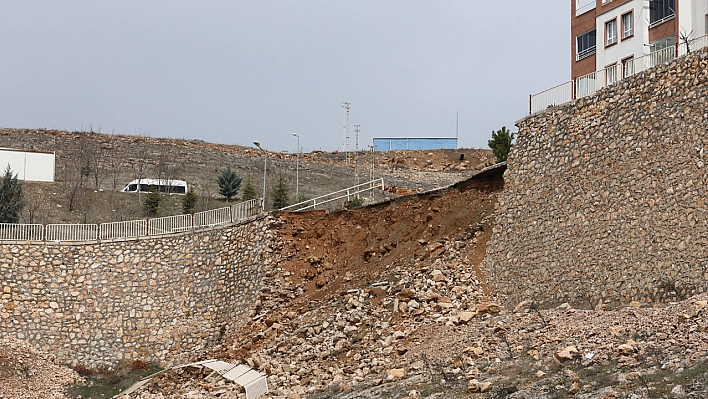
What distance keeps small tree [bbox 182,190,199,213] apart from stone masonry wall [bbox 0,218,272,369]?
1643cm

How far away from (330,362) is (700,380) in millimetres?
12529

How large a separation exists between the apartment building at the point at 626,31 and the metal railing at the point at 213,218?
1274 centimetres

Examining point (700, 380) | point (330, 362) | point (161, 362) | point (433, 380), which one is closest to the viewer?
point (700, 380)

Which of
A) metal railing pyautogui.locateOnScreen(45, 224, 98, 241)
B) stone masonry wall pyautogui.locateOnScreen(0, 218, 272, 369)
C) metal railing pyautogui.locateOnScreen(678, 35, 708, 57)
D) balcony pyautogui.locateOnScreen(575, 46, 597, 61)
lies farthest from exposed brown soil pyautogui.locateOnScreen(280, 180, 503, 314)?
metal railing pyautogui.locateOnScreen(45, 224, 98, 241)

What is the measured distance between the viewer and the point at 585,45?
29.7 m

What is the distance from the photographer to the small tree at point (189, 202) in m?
51.7

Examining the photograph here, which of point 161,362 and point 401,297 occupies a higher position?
point 401,297

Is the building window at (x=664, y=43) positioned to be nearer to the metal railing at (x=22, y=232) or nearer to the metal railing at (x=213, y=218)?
the metal railing at (x=213, y=218)

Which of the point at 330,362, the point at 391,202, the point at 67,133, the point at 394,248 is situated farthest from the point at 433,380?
the point at 67,133

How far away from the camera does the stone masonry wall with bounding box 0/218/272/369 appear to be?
109 ft

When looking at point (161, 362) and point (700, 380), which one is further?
point (161, 362)

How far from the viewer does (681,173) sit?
21.3m

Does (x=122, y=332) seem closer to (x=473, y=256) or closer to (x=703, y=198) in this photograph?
(x=473, y=256)

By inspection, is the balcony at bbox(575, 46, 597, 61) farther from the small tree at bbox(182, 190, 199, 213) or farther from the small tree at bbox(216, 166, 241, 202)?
the small tree at bbox(216, 166, 241, 202)
